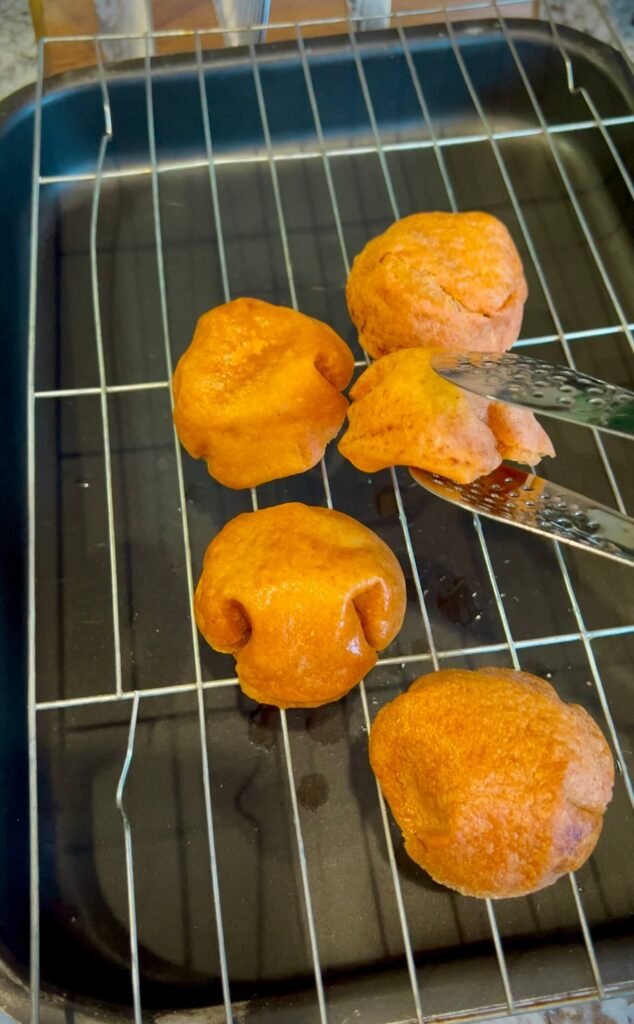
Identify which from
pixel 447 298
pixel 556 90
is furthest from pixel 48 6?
pixel 447 298

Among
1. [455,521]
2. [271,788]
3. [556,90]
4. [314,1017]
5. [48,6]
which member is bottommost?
[314,1017]

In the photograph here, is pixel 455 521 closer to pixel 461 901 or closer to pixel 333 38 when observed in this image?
pixel 461 901

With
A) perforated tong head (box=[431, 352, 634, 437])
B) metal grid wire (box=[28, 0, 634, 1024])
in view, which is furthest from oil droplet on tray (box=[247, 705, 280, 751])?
perforated tong head (box=[431, 352, 634, 437])

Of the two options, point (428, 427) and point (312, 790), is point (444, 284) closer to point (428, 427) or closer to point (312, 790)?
point (428, 427)

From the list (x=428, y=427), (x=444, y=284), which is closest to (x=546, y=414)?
(x=428, y=427)

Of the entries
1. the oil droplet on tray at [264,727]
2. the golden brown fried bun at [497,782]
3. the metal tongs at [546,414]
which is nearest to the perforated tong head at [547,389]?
the metal tongs at [546,414]

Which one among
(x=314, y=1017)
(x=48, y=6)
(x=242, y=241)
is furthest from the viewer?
(x=48, y=6)

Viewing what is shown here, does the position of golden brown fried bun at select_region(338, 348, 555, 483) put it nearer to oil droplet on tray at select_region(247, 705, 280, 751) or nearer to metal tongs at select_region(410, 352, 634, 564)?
metal tongs at select_region(410, 352, 634, 564)
